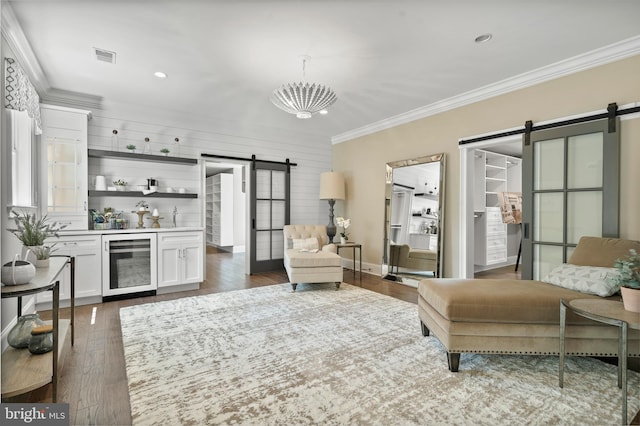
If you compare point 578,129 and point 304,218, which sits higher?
point 578,129

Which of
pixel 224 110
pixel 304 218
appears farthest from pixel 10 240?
pixel 304 218

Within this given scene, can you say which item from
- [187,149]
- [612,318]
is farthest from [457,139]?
[187,149]

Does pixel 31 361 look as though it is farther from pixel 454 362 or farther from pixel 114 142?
pixel 114 142

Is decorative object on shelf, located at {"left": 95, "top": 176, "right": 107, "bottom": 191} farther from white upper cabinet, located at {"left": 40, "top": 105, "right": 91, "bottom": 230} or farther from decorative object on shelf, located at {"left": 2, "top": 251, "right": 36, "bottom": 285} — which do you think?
decorative object on shelf, located at {"left": 2, "top": 251, "right": 36, "bottom": 285}

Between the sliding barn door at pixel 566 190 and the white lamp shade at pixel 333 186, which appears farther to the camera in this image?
the white lamp shade at pixel 333 186

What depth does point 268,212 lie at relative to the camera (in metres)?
6.02

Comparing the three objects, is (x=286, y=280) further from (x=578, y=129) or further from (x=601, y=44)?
(x=601, y=44)

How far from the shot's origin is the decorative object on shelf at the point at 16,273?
169 centimetres

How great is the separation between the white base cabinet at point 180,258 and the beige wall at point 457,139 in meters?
2.93

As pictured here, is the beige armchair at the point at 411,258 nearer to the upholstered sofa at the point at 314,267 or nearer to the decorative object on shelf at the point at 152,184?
the upholstered sofa at the point at 314,267

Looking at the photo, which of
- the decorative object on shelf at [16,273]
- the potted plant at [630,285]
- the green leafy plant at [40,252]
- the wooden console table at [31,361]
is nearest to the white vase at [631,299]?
the potted plant at [630,285]

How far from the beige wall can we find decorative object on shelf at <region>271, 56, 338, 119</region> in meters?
2.18

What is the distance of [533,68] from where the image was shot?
3410mm

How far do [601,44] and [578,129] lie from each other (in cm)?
77
